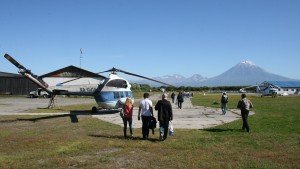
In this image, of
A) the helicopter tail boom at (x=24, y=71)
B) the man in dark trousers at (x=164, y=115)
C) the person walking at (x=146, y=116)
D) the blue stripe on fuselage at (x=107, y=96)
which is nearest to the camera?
the man in dark trousers at (x=164, y=115)

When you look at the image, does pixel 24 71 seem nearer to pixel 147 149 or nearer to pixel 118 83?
pixel 118 83

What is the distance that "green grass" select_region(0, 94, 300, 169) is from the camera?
337 inches

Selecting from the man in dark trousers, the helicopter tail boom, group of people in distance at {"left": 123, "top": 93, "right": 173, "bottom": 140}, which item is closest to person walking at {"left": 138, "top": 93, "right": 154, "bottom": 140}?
group of people in distance at {"left": 123, "top": 93, "right": 173, "bottom": 140}

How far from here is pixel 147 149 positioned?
34.5 feet

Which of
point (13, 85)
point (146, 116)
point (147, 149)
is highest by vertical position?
point (13, 85)

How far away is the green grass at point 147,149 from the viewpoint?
8570mm

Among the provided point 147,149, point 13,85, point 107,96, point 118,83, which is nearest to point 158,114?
point 147,149

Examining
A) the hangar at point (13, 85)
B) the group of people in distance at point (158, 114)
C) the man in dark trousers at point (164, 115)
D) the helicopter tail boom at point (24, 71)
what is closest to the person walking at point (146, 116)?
the group of people in distance at point (158, 114)

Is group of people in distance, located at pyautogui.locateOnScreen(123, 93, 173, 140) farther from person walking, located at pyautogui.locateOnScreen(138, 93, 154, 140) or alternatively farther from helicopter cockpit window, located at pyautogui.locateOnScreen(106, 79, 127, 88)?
helicopter cockpit window, located at pyautogui.locateOnScreen(106, 79, 127, 88)

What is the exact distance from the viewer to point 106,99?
2306cm

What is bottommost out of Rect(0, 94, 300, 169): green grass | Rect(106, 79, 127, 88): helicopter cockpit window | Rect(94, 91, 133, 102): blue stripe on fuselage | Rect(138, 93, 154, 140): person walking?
Rect(0, 94, 300, 169): green grass

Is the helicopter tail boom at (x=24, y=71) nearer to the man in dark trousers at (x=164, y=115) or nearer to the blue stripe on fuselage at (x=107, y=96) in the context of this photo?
the blue stripe on fuselage at (x=107, y=96)

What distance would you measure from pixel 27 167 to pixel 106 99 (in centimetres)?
1496

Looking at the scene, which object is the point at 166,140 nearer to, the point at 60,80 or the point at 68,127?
the point at 68,127
